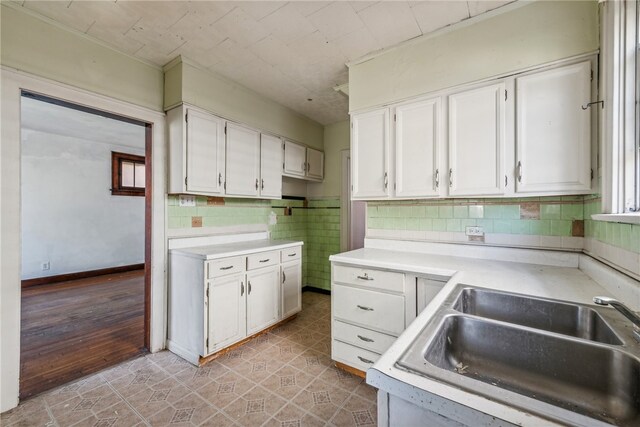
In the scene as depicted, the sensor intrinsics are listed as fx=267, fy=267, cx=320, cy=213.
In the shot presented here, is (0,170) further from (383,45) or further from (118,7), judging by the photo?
(383,45)

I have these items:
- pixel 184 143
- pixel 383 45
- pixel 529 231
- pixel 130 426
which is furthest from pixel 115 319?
pixel 529 231

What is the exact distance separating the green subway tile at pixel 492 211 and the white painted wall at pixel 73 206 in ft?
16.9

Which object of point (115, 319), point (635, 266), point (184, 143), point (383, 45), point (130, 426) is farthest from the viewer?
point (115, 319)

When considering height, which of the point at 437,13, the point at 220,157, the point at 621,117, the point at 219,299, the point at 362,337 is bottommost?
the point at 362,337

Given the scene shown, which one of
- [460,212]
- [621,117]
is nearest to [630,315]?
[621,117]

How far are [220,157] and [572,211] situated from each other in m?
3.06

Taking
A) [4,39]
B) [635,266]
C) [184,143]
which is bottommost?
[635,266]

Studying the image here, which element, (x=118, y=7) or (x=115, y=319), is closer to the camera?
(x=118, y=7)

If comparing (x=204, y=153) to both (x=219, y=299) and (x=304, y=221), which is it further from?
(x=304, y=221)

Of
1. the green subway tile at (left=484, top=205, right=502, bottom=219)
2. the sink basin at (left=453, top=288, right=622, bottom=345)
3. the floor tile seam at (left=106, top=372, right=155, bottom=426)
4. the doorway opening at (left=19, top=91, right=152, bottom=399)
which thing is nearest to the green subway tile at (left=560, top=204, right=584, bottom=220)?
the green subway tile at (left=484, top=205, right=502, bottom=219)

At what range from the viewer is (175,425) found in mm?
1671

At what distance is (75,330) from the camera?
2957 millimetres

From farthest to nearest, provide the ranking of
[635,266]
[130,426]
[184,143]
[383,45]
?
[184,143], [383,45], [130,426], [635,266]

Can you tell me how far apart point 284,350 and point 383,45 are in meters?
2.93
